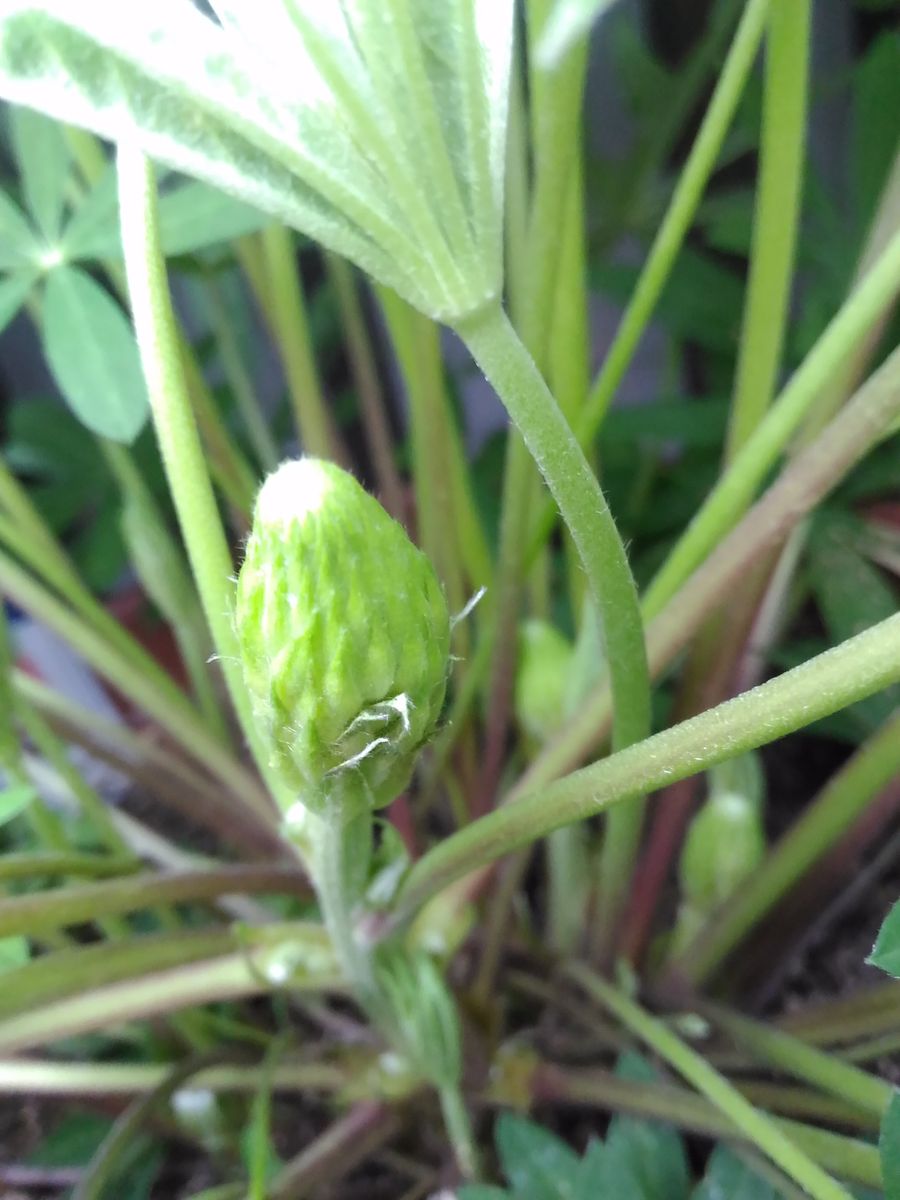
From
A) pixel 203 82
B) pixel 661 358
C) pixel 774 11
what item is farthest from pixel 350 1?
pixel 661 358

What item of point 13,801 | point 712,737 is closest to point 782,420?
point 712,737

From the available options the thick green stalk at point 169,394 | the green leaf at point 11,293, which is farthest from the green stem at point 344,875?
the green leaf at point 11,293

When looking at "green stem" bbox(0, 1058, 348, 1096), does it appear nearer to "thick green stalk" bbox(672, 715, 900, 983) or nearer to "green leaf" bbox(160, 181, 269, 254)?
"thick green stalk" bbox(672, 715, 900, 983)

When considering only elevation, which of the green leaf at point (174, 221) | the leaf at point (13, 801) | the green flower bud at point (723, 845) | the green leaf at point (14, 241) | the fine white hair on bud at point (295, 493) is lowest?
the green flower bud at point (723, 845)

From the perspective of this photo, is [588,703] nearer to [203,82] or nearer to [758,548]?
[758,548]

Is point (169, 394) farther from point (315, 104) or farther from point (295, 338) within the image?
point (295, 338)

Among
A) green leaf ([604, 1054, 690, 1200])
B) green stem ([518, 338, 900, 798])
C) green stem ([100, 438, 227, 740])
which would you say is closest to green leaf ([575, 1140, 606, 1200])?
green leaf ([604, 1054, 690, 1200])

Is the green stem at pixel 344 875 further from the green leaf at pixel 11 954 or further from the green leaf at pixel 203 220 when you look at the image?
the green leaf at pixel 203 220
